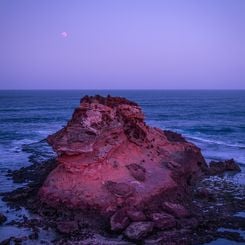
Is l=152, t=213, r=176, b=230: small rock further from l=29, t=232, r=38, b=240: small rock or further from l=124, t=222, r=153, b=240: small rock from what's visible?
l=29, t=232, r=38, b=240: small rock

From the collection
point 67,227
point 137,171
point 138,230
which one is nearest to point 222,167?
point 137,171

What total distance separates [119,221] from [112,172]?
13.5 feet

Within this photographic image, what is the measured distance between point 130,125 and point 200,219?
8407 mm

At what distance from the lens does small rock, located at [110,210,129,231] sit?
65.3ft

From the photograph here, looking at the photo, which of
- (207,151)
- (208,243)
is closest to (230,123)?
(207,151)

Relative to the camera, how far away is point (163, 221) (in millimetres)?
20344

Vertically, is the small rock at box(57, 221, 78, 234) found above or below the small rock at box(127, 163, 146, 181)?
below

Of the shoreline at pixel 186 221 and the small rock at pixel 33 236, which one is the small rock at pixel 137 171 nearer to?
the shoreline at pixel 186 221

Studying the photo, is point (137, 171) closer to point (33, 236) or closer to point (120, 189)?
point (120, 189)

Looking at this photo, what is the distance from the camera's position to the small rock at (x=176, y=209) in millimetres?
21453

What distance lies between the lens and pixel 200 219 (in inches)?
842

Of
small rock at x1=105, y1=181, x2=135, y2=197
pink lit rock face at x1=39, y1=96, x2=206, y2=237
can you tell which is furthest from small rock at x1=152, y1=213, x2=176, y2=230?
small rock at x1=105, y1=181, x2=135, y2=197

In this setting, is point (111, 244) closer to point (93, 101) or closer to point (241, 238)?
point (241, 238)

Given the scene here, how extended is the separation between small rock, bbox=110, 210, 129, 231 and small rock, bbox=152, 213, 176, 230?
1.37 m
